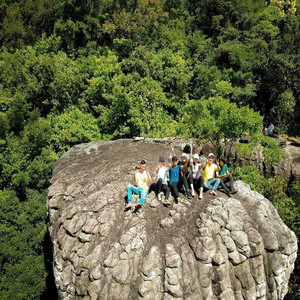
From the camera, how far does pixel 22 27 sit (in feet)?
106

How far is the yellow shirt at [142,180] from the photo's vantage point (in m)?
12.5

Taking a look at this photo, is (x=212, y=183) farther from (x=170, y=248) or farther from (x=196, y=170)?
(x=170, y=248)

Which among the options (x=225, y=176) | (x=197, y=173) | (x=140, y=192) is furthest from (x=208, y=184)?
(x=140, y=192)

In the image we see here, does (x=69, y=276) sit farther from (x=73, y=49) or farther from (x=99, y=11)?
(x=99, y=11)

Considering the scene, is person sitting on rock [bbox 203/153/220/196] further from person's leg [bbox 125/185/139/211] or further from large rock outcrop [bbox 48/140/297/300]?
person's leg [bbox 125/185/139/211]

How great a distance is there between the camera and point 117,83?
90.6ft

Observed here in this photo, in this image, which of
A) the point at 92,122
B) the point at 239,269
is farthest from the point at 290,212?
the point at 92,122

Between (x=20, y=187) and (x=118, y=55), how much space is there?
20.1 metres

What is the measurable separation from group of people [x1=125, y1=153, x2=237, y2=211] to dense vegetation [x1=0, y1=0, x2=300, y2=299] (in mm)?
7601

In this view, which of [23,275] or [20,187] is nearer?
[23,275]

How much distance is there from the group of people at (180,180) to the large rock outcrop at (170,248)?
1.61 ft

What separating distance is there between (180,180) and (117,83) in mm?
17845

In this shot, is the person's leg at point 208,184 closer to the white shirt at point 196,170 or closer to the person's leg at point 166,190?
the white shirt at point 196,170

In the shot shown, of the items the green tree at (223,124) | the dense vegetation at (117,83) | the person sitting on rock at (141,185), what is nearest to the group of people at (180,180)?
the person sitting on rock at (141,185)
